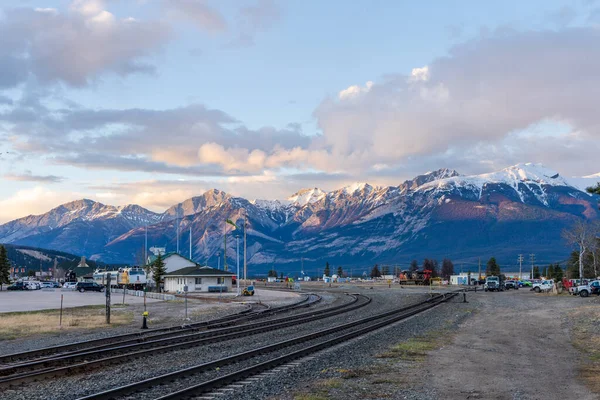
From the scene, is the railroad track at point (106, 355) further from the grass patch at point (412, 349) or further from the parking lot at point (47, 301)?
the parking lot at point (47, 301)

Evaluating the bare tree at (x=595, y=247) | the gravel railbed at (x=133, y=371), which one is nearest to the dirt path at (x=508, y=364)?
the gravel railbed at (x=133, y=371)

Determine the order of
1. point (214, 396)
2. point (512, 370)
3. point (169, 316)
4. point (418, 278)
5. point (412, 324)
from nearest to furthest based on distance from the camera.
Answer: point (214, 396) < point (512, 370) < point (412, 324) < point (169, 316) < point (418, 278)

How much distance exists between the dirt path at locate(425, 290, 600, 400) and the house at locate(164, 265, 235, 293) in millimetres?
59220

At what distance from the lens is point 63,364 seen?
Answer: 826 inches

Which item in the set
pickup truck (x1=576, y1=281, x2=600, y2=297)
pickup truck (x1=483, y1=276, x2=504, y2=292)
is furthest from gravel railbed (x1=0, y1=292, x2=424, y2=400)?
pickup truck (x1=483, y1=276, x2=504, y2=292)

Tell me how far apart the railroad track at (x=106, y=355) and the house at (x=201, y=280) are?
191ft

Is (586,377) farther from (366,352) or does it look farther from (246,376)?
(246,376)

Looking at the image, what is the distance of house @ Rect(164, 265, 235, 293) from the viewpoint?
3634 inches

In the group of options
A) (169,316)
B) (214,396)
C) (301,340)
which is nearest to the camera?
(214,396)

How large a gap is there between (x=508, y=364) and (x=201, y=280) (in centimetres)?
7478

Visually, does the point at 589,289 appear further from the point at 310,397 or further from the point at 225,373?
the point at 310,397

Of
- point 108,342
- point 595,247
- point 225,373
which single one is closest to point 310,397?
point 225,373

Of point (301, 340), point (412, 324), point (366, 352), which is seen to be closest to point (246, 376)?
point (366, 352)

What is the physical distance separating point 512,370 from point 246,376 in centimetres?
854
